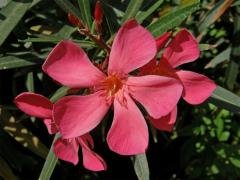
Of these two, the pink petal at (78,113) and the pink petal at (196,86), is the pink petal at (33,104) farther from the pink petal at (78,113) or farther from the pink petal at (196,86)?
the pink petal at (196,86)

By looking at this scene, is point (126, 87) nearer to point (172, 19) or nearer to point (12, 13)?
point (172, 19)

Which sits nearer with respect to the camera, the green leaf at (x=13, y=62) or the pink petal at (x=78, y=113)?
the pink petal at (x=78, y=113)

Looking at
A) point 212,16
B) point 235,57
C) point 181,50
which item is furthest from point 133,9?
point 235,57

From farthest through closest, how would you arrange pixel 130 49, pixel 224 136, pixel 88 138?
pixel 224 136 → pixel 88 138 → pixel 130 49

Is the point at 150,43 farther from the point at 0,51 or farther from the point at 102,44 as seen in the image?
the point at 0,51

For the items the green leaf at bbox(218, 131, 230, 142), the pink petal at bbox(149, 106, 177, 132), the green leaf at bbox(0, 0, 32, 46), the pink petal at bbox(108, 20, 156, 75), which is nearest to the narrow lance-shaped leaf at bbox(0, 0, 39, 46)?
the green leaf at bbox(0, 0, 32, 46)

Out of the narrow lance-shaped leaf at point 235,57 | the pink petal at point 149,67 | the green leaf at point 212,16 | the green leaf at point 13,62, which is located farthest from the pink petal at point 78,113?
the narrow lance-shaped leaf at point 235,57
